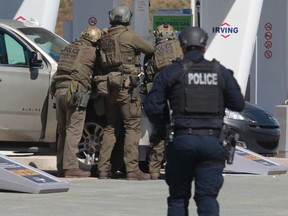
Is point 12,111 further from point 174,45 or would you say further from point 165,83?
point 165,83

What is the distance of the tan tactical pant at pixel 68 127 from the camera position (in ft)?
45.4

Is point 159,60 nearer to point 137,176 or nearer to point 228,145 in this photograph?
point 137,176

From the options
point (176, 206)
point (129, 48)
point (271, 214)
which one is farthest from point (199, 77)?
point (129, 48)

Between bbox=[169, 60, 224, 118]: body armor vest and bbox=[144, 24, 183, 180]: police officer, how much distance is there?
15.9 ft

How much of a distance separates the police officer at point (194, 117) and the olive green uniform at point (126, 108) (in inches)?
193

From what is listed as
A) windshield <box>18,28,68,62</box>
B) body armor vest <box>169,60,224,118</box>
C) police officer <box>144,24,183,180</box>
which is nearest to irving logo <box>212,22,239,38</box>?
windshield <box>18,28,68,62</box>

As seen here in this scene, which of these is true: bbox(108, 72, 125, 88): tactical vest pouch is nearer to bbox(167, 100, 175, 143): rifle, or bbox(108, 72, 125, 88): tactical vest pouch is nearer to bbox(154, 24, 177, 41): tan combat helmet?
bbox(154, 24, 177, 41): tan combat helmet

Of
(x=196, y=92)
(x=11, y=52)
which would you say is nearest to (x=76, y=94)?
(x=11, y=52)

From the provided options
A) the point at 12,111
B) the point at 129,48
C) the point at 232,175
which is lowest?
the point at 232,175

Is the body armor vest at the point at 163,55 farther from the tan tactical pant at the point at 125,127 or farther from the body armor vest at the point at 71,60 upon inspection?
the body armor vest at the point at 71,60

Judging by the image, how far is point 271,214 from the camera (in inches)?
432

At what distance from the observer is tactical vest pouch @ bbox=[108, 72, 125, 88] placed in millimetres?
13493

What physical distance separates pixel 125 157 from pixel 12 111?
1671 mm

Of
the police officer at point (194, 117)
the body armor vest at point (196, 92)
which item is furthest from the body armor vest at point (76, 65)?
the body armor vest at point (196, 92)
